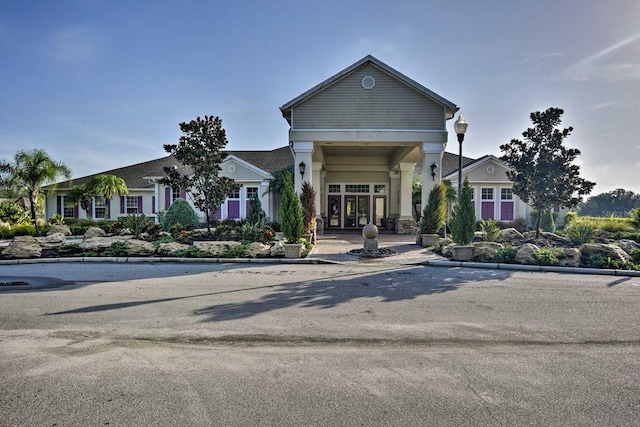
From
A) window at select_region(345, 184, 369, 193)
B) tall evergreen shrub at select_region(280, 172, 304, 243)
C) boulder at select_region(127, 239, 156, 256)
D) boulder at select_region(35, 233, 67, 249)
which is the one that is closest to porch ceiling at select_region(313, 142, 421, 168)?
window at select_region(345, 184, 369, 193)

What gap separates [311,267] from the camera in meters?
10.4

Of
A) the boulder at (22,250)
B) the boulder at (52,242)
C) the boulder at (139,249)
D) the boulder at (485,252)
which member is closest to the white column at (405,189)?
the boulder at (485,252)

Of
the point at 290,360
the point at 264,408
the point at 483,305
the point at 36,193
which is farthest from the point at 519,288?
the point at 36,193

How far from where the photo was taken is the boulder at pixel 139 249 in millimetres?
12141

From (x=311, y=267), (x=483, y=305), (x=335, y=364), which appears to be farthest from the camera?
(x=311, y=267)

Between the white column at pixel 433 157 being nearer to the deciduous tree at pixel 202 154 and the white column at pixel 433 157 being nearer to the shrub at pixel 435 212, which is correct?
the shrub at pixel 435 212

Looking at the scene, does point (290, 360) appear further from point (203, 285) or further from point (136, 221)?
point (136, 221)

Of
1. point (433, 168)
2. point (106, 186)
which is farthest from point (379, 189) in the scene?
point (106, 186)

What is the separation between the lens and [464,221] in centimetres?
1124

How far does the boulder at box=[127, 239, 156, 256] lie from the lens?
39.8ft

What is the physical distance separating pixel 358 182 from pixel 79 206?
Answer: 19999 millimetres

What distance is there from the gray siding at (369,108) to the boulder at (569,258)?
26.3 feet

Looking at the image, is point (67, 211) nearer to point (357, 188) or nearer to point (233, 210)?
point (233, 210)

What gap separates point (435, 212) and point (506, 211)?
12608mm
